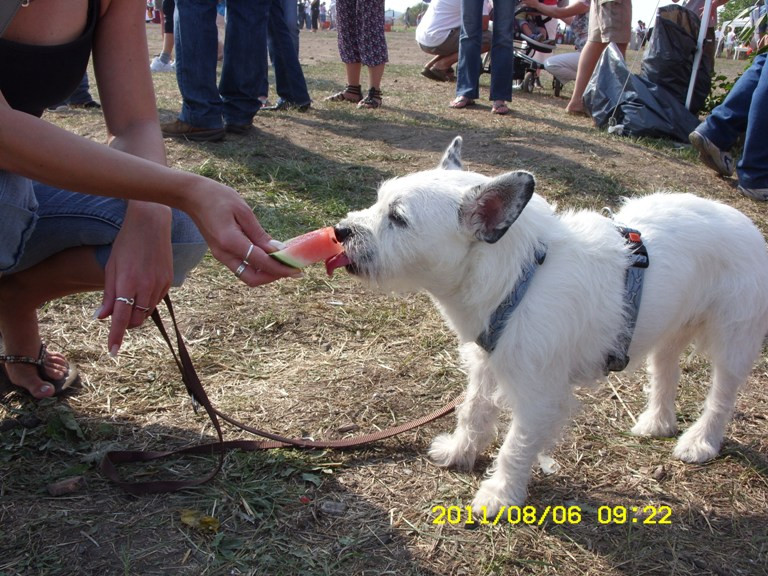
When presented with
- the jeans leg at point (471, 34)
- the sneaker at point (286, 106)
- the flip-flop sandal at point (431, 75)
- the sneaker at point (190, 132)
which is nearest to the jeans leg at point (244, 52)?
the sneaker at point (190, 132)

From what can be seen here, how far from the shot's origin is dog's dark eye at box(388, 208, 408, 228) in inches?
87.7

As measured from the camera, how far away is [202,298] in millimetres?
3684

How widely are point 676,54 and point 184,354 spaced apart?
6934 mm

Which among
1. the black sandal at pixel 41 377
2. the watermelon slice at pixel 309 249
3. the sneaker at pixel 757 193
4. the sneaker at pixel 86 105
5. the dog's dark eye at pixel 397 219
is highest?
the dog's dark eye at pixel 397 219

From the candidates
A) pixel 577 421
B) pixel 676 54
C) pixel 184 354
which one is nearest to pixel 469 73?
pixel 676 54

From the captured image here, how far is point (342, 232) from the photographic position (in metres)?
2.31

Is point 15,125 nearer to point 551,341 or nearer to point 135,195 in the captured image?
point 135,195

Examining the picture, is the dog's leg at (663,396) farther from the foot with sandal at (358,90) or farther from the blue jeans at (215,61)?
the foot with sandal at (358,90)

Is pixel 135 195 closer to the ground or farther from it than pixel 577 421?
farther from it

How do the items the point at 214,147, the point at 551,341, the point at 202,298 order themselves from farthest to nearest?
the point at 214,147 < the point at 202,298 < the point at 551,341

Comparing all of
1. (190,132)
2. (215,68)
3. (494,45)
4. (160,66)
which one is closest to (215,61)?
(215,68)

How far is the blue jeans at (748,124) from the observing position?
551 cm

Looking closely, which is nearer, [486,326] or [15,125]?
[15,125]

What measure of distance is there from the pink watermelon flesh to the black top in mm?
1050
